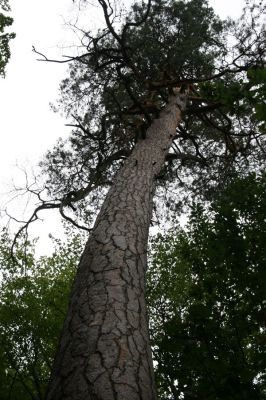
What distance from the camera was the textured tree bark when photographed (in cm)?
189

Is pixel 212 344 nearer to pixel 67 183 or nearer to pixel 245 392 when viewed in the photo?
pixel 245 392

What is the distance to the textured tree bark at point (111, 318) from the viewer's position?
1893 mm

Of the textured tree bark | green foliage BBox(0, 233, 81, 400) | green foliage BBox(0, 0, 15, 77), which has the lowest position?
the textured tree bark

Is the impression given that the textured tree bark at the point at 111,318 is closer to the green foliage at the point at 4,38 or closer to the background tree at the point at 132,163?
the background tree at the point at 132,163

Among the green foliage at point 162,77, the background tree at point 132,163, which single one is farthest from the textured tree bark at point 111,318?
the green foliage at point 162,77

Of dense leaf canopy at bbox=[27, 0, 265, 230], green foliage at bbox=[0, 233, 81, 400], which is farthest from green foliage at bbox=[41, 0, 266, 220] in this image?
green foliage at bbox=[0, 233, 81, 400]

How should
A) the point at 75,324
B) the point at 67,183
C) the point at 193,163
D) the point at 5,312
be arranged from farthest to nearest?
the point at 5,312
the point at 193,163
the point at 67,183
the point at 75,324

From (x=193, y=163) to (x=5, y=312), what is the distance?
7942 millimetres

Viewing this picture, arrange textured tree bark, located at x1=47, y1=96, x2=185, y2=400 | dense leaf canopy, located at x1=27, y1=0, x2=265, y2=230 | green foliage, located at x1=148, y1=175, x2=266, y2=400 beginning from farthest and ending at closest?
dense leaf canopy, located at x1=27, y1=0, x2=265, y2=230, green foliage, located at x1=148, y1=175, x2=266, y2=400, textured tree bark, located at x1=47, y1=96, x2=185, y2=400

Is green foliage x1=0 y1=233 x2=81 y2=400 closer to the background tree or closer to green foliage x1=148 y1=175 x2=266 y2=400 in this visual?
the background tree

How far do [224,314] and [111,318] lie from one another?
3.28 ft

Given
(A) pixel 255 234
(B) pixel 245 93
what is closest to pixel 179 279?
(A) pixel 255 234

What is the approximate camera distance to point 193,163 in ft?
33.1

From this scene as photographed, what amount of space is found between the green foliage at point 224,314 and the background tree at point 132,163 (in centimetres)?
45
